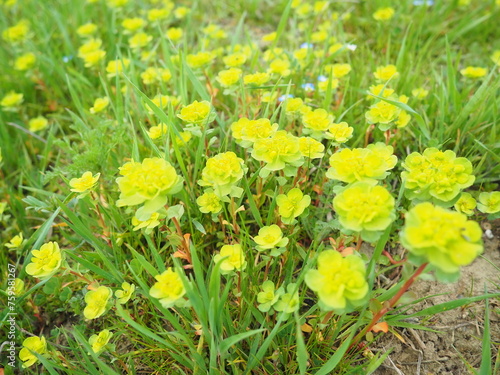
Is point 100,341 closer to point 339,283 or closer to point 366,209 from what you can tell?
point 339,283

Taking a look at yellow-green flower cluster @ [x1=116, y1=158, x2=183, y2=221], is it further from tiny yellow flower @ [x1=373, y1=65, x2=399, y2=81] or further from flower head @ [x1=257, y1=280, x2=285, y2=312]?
tiny yellow flower @ [x1=373, y1=65, x2=399, y2=81]

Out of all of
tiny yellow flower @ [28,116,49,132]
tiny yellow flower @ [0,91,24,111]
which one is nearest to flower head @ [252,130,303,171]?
tiny yellow flower @ [28,116,49,132]

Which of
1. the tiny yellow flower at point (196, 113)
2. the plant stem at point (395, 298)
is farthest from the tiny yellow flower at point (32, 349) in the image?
the plant stem at point (395, 298)

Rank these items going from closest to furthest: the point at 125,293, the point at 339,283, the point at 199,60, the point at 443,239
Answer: the point at 443,239
the point at 339,283
the point at 125,293
the point at 199,60

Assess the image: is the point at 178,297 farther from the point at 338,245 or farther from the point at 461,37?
the point at 461,37

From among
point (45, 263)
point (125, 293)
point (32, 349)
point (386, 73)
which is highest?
point (386, 73)

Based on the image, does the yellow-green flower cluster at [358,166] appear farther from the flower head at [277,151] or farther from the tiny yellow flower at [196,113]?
the tiny yellow flower at [196,113]

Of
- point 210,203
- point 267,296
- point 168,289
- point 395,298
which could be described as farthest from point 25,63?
point 395,298
